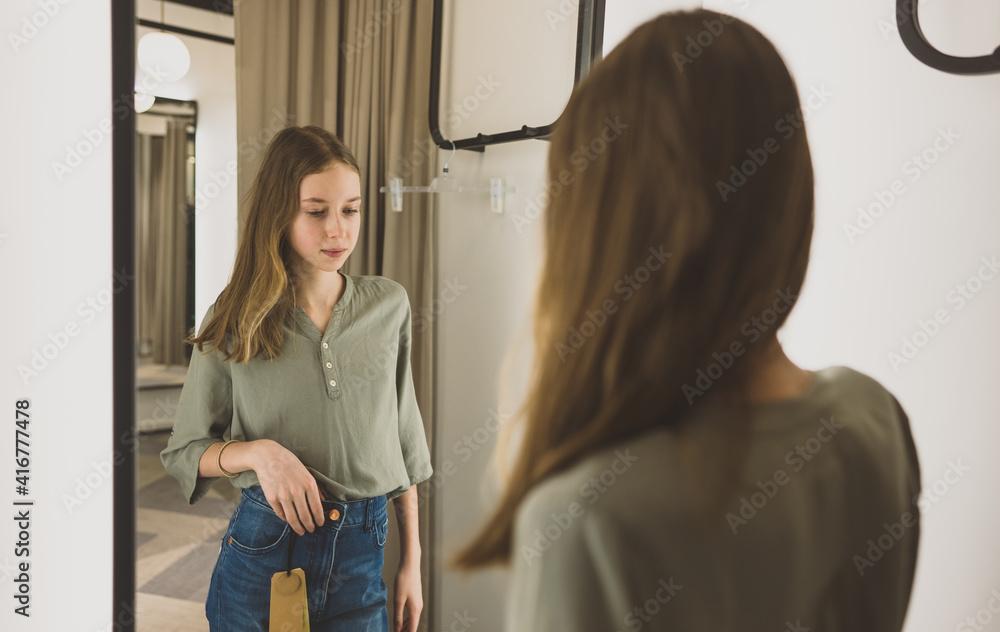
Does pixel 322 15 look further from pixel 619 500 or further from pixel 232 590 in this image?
pixel 619 500

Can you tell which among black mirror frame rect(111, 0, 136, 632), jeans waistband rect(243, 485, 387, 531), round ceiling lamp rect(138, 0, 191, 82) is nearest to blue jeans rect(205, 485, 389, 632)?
jeans waistband rect(243, 485, 387, 531)

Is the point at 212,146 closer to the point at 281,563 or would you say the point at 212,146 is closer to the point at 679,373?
the point at 281,563

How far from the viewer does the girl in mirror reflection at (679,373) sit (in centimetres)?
29

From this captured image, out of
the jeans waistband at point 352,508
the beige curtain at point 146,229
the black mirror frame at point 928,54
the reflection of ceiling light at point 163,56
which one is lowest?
the jeans waistband at point 352,508

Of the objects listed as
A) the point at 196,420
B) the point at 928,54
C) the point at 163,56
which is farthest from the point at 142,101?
the point at 928,54

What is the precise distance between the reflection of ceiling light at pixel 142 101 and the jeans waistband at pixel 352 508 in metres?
0.46

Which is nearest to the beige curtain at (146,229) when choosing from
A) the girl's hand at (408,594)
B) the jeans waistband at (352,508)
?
the jeans waistband at (352,508)

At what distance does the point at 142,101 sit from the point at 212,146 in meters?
0.09

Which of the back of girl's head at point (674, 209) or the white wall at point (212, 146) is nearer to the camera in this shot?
the back of girl's head at point (674, 209)

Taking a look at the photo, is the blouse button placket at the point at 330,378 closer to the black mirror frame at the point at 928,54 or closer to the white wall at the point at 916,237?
the white wall at the point at 916,237
